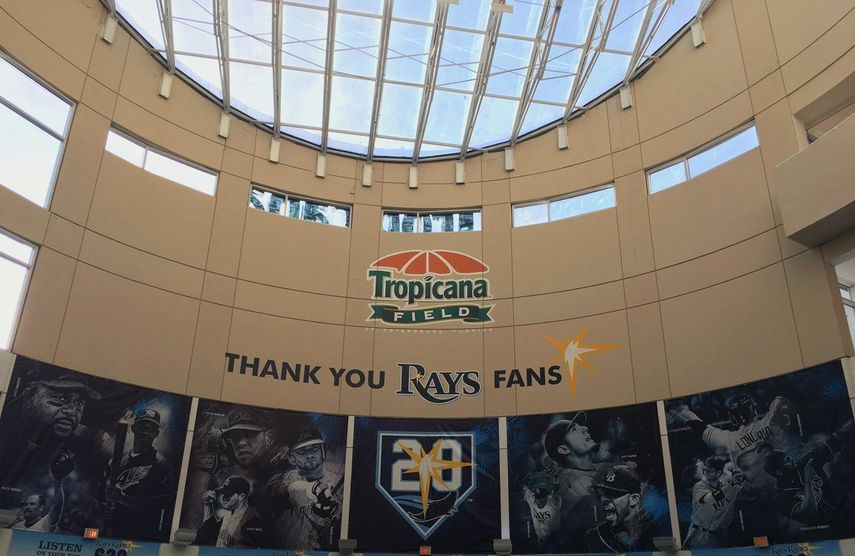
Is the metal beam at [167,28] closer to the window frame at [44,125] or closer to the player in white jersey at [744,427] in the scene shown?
the window frame at [44,125]

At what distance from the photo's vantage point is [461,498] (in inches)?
788

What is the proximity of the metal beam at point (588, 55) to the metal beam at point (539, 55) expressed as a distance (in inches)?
42.7

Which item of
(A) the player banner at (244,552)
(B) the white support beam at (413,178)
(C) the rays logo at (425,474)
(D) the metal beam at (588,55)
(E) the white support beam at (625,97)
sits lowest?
(A) the player banner at (244,552)

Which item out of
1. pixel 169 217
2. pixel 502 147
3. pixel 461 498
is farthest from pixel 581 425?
pixel 169 217

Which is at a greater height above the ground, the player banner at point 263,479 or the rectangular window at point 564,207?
the rectangular window at point 564,207

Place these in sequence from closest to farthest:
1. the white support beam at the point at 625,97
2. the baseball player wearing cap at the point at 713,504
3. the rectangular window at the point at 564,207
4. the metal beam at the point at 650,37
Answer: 1. the baseball player wearing cap at the point at 713,504
2. the metal beam at the point at 650,37
3. the rectangular window at the point at 564,207
4. the white support beam at the point at 625,97

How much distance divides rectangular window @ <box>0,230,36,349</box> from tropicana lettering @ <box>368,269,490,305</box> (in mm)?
10172

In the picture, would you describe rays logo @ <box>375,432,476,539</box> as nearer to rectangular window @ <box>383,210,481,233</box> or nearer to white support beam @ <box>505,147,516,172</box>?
rectangular window @ <box>383,210,481,233</box>

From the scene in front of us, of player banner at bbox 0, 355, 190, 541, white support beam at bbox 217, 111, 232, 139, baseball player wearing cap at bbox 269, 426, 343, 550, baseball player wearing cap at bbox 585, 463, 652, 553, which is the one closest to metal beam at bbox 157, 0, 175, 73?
white support beam at bbox 217, 111, 232, 139

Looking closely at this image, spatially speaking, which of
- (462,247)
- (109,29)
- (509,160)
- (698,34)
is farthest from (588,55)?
(109,29)

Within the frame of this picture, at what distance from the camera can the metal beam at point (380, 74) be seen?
66.3ft

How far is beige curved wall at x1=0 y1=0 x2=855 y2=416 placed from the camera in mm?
17734

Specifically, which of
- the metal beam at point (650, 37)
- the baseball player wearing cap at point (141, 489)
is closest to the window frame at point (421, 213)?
the metal beam at point (650, 37)

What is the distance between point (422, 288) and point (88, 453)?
11091mm
